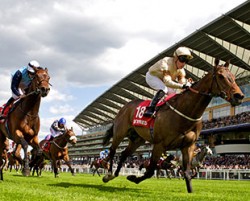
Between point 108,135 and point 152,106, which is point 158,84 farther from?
point 108,135

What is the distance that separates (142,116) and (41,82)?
92.0 inches

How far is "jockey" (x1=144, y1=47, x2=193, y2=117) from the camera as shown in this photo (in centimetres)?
767

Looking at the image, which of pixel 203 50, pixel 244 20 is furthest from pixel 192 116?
pixel 203 50

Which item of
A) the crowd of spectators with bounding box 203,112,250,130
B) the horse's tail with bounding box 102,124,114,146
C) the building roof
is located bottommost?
the horse's tail with bounding box 102,124,114,146

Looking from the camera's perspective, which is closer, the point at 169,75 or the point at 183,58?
the point at 183,58

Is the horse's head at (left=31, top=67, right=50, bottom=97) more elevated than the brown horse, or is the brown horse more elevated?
the horse's head at (left=31, top=67, right=50, bottom=97)

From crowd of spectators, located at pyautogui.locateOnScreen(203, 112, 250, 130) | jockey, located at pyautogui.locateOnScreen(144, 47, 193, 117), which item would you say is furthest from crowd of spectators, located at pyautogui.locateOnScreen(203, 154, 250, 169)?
jockey, located at pyautogui.locateOnScreen(144, 47, 193, 117)

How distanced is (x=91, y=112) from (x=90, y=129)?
13.2 meters

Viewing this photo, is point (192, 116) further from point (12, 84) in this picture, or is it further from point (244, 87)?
point (244, 87)

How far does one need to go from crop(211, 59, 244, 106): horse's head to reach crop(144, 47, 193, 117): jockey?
654 mm

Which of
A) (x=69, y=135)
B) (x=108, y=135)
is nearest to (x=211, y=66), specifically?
(x=69, y=135)

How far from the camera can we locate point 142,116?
798cm

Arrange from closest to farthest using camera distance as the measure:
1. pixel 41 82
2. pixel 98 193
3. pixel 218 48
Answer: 1. pixel 98 193
2. pixel 41 82
3. pixel 218 48

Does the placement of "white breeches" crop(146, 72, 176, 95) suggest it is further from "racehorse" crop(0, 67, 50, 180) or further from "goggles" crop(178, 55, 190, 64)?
"racehorse" crop(0, 67, 50, 180)
